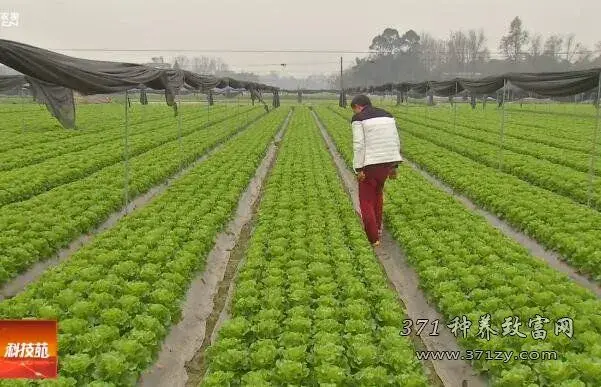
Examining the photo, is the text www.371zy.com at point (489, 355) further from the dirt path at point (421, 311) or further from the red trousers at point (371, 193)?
the red trousers at point (371, 193)

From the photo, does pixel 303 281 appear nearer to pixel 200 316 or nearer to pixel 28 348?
Result: pixel 200 316

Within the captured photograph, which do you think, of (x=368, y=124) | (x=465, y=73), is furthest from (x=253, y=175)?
(x=465, y=73)

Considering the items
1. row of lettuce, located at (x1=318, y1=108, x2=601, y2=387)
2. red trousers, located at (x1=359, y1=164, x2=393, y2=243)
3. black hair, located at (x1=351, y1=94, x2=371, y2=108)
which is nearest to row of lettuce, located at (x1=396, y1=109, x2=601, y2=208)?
row of lettuce, located at (x1=318, y1=108, x2=601, y2=387)

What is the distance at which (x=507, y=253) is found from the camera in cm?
736

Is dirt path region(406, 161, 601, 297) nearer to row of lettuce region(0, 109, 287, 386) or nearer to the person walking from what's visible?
the person walking

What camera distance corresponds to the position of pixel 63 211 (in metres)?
9.56

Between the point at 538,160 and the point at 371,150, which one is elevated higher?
the point at 371,150

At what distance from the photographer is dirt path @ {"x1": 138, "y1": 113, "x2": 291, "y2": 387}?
4938 mm

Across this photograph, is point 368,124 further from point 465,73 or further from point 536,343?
point 465,73

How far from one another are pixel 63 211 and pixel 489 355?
8.12 m

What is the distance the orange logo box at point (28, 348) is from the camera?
9.49 feet

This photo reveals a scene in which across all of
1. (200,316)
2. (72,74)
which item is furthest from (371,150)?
(72,74)

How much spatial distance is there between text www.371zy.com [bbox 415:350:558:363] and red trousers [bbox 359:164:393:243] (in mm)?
3603

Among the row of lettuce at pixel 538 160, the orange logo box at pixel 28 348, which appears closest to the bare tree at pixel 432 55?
the row of lettuce at pixel 538 160
